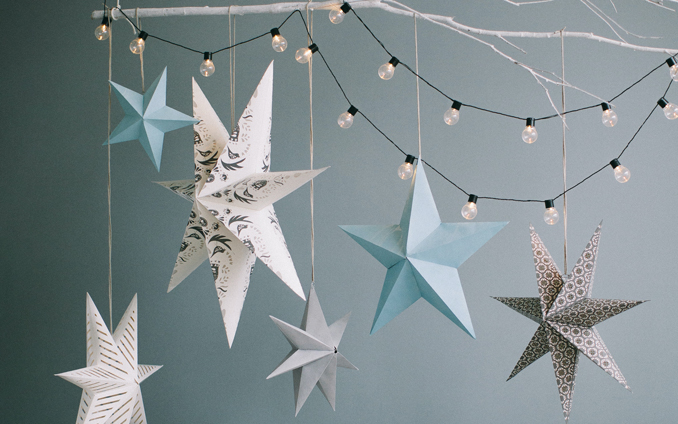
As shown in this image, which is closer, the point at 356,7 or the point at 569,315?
the point at 569,315

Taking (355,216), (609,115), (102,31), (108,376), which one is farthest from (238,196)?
(609,115)

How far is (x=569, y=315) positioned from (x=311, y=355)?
68cm

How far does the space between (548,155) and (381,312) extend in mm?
1276

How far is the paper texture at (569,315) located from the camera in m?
1.11

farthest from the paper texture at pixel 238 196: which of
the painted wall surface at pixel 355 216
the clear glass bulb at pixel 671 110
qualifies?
the clear glass bulb at pixel 671 110

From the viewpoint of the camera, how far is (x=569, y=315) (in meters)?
1.13

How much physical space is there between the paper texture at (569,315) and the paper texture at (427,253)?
233 millimetres

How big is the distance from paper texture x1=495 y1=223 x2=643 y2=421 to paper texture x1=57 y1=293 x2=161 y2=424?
1083 mm

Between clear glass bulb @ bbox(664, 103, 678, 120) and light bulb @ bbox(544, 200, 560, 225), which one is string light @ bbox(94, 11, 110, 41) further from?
clear glass bulb @ bbox(664, 103, 678, 120)

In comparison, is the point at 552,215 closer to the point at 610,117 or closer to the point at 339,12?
the point at 610,117

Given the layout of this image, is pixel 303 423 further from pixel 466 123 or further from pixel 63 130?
pixel 63 130

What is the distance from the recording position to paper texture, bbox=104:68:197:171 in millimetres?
1243

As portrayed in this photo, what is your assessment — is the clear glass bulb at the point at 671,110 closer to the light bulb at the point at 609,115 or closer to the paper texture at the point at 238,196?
the light bulb at the point at 609,115

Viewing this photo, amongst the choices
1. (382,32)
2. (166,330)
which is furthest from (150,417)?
(382,32)
